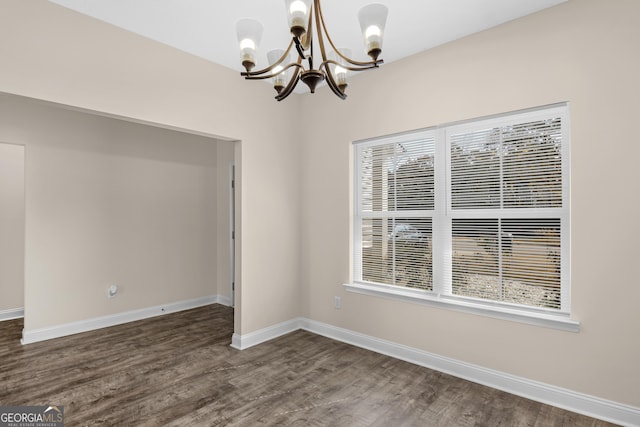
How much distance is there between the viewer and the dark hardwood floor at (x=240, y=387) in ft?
7.37

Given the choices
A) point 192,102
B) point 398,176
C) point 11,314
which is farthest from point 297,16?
point 11,314

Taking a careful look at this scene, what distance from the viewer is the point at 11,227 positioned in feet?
14.2

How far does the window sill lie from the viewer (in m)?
2.38

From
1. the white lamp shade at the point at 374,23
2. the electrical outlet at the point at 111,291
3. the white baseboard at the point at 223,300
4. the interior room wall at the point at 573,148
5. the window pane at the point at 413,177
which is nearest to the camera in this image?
the white lamp shade at the point at 374,23

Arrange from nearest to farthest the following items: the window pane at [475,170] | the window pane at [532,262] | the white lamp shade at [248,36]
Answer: the white lamp shade at [248,36]
the window pane at [532,262]
the window pane at [475,170]

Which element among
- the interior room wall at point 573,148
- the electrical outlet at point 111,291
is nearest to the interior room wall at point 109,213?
the electrical outlet at point 111,291

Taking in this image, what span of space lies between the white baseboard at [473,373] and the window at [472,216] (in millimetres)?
487

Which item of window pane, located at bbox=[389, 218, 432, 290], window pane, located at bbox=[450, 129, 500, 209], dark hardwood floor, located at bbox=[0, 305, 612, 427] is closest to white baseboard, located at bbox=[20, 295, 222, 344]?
dark hardwood floor, located at bbox=[0, 305, 612, 427]

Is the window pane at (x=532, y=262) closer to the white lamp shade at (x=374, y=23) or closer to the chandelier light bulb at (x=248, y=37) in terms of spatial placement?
the white lamp shade at (x=374, y=23)

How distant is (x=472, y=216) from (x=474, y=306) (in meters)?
0.76

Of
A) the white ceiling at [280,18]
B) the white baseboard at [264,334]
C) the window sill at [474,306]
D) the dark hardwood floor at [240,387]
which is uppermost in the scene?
the white ceiling at [280,18]

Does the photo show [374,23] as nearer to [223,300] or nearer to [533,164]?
[533,164]

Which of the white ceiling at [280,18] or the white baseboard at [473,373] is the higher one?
the white ceiling at [280,18]

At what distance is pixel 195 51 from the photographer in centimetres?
309
